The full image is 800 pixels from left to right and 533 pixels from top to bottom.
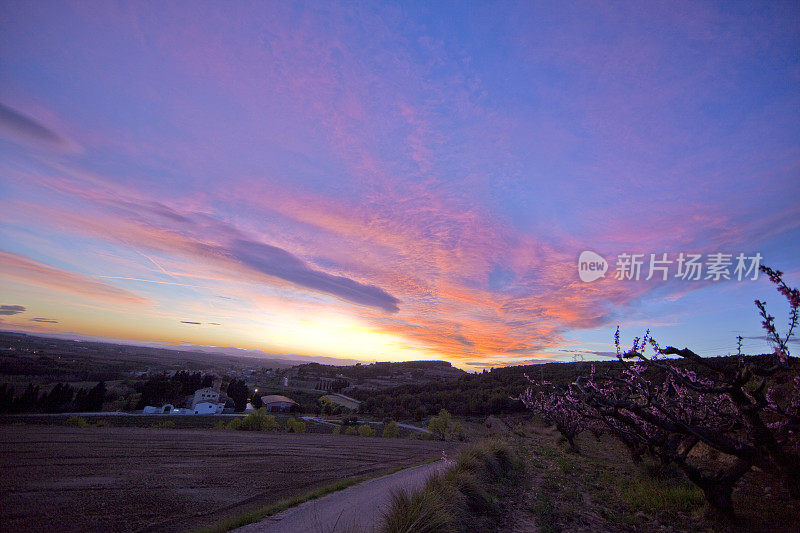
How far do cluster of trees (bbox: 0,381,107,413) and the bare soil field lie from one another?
38.2 metres

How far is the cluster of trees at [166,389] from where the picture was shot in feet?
251

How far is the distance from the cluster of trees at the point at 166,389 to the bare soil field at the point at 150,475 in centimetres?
5166

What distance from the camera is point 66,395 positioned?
6325 cm

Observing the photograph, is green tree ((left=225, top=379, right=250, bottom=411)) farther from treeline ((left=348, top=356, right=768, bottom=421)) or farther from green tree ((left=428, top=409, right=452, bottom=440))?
green tree ((left=428, top=409, right=452, bottom=440))

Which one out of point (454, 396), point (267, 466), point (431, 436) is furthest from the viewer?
point (454, 396)

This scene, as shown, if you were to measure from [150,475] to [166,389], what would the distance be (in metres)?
79.2

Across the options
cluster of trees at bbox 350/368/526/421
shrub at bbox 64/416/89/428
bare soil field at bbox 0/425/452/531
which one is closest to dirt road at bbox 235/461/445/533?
bare soil field at bbox 0/425/452/531

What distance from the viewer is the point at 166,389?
272ft

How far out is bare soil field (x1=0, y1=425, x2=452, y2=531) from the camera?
42.4 feet

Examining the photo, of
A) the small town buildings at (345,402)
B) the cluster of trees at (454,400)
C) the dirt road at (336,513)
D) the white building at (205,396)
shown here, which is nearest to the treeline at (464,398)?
the cluster of trees at (454,400)

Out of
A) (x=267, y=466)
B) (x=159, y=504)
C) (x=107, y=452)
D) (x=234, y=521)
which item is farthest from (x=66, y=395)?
(x=234, y=521)

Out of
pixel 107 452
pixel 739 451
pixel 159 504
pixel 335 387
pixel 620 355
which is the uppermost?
pixel 620 355

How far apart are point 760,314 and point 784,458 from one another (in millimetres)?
3115

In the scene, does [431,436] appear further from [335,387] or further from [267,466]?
[335,387]
